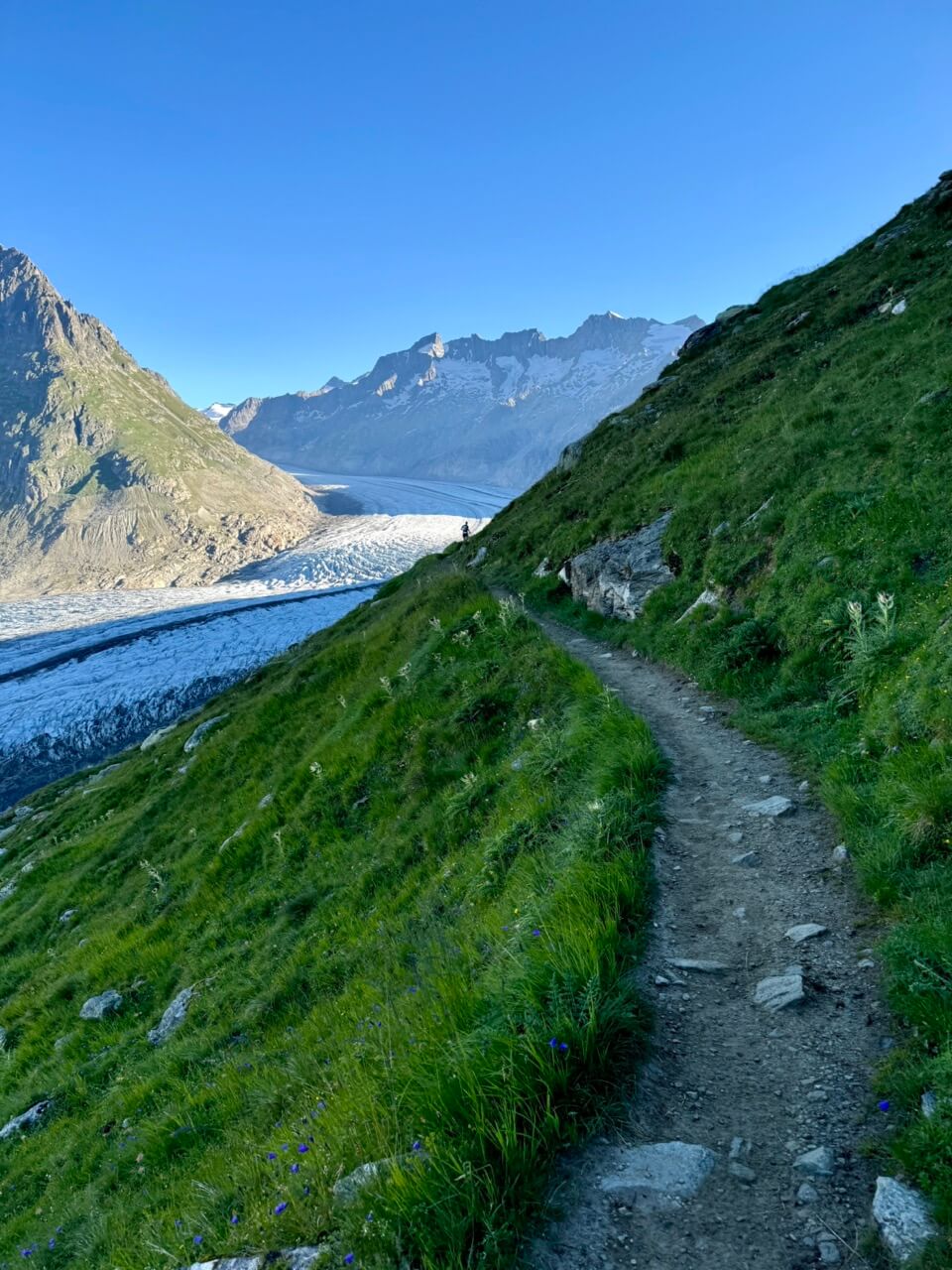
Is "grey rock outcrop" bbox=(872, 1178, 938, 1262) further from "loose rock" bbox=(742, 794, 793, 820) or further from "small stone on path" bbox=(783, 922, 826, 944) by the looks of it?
"loose rock" bbox=(742, 794, 793, 820)

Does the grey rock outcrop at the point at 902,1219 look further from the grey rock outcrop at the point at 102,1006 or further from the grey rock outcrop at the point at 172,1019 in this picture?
the grey rock outcrop at the point at 102,1006

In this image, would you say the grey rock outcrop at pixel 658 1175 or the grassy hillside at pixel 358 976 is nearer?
the grey rock outcrop at pixel 658 1175

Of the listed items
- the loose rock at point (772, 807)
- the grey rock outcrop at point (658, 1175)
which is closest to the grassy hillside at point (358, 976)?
the grey rock outcrop at point (658, 1175)

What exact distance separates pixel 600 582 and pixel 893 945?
1520 centimetres

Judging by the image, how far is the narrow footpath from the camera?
2861mm

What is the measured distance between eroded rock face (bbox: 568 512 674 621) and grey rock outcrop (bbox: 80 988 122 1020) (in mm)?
13655

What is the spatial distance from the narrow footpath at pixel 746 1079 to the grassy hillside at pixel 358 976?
269 millimetres

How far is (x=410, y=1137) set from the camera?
3367mm

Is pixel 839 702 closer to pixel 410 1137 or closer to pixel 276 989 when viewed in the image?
pixel 410 1137

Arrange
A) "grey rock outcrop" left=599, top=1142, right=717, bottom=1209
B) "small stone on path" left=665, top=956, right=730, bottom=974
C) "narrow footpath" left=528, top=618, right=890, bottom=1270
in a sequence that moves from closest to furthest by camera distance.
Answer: "narrow footpath" left=528, top=618, right=890, bottom=1270, "grey rock outcrop" left=599, top=1142, right=717, bottom=1209, "small stone on path" left=665, top=956, right=730, bottom=974

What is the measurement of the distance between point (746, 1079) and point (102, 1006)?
11309 mm

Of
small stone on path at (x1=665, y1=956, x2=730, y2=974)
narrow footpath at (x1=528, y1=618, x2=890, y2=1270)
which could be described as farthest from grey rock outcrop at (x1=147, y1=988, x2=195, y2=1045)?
small stone on path at (x1=665, y1=956, x2=730, y2=974)

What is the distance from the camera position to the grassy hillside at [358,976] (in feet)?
11.1

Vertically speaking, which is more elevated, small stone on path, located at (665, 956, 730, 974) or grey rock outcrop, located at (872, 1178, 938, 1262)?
grey rock outcrop, located at (872, 1178, 938, 1262)
